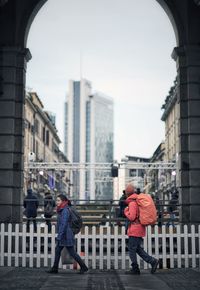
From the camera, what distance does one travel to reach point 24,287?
30.3ft

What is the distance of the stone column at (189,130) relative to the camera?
14820 millimetres

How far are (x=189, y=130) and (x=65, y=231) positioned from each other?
16.8ft

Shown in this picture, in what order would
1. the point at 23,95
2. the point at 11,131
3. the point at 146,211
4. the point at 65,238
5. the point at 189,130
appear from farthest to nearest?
the point at 23,95 → the point at 189,130 → the point at 11,131 → the point at 65,238 → the point at 146,211

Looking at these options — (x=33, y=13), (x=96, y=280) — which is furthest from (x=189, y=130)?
(x=96, y=280)

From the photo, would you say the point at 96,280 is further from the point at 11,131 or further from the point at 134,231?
the point at 11,131

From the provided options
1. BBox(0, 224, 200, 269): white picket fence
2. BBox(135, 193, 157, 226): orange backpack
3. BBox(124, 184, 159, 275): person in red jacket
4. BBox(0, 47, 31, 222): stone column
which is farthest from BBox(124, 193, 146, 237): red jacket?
BBox(0, 47, 31, 222): stone column

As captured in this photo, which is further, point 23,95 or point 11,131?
point 23,95

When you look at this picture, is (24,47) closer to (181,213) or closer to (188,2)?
(188,2)

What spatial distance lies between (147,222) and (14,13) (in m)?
7.64

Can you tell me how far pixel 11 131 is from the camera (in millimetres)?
14930

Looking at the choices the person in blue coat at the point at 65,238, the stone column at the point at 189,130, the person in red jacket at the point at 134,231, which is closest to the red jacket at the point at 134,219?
the person in red jacket at the point at 134,231

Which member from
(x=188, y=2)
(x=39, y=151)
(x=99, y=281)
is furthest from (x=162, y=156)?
(x=99, y=281)

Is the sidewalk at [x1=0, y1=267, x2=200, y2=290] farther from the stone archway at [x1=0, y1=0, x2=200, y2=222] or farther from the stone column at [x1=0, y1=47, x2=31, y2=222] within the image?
the stone archway at [x1=0, y1=0, x2=200, y2=222]

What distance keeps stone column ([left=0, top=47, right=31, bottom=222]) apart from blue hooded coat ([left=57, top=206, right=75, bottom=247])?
10.9ft
